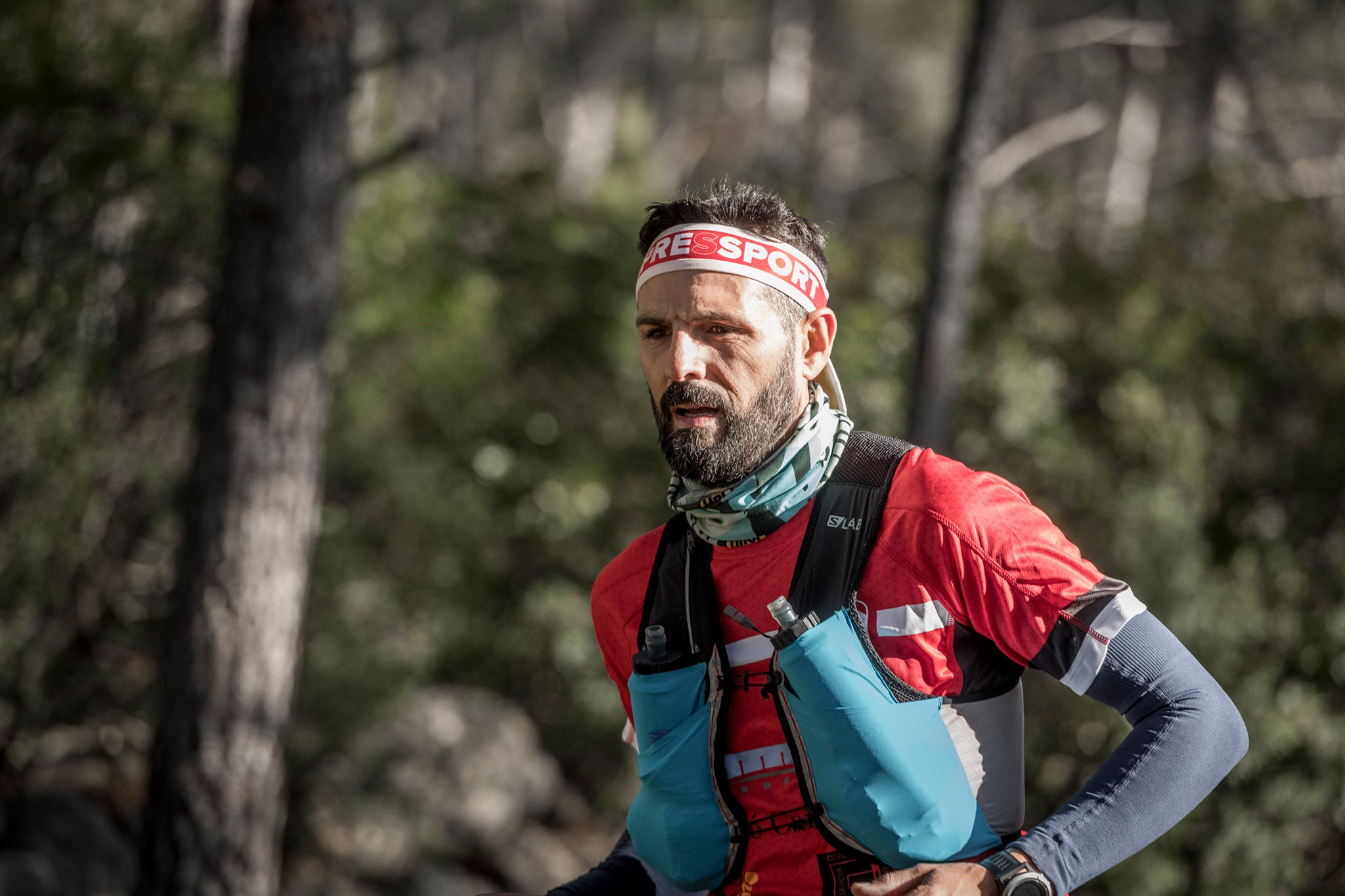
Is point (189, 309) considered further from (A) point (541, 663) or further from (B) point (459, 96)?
(B) point (459, 96)

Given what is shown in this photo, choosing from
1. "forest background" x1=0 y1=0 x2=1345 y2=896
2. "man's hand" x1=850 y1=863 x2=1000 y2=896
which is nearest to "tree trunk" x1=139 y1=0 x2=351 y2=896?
"forest background" x1=0 y1=0 x2=1345 y2=896

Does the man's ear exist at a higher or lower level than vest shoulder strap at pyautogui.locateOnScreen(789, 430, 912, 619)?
higher

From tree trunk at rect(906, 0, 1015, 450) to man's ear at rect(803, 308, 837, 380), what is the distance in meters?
5.50

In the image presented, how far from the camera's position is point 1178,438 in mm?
8438

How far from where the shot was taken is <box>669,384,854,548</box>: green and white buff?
2.02 meters

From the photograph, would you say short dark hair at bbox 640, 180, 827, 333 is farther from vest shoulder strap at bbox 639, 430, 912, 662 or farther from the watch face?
Result: the watch face

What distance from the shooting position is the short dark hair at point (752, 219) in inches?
84.2

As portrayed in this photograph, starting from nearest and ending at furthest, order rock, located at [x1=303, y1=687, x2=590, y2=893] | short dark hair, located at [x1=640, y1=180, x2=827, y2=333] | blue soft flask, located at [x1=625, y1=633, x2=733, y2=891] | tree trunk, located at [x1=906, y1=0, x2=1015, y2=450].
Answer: blue soft flask, located at [x1=625, y1=633, x2=733, y2=891]
short dark hair, located at [x1=640, y1=180, x2=827, y2=333]
rock, located at [x1=303, y1=687, x2=590, y2=893]
tree trunk, located at [x1=906, y1=0, x2=1015, y2=450]

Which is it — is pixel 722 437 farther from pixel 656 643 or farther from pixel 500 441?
pixel 500 441

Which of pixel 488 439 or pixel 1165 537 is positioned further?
pixel 488 439

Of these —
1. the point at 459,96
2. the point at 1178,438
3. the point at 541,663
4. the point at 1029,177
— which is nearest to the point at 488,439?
the point at 541,663

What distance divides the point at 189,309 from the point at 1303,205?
31.3ft

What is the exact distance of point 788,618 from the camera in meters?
1.87

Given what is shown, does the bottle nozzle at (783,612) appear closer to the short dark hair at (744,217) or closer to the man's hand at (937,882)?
the man's hand at (937,882)
